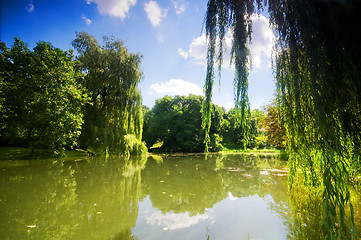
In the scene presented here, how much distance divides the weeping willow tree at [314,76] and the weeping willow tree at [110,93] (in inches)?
424

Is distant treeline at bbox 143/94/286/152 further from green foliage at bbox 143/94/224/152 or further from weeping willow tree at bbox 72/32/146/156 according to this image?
weeping willow tree at bbox 72/32/146/156

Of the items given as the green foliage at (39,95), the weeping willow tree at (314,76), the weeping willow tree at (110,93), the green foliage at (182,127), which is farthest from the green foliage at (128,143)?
the green foliage at (182,127)

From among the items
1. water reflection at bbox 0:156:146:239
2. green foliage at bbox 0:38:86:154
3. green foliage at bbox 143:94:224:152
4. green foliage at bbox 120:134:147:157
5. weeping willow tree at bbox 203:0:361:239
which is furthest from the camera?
green foliage at bbox 143:94:224:152

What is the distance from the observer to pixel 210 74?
2.40 m

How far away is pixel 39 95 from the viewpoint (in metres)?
11.1

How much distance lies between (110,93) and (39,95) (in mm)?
4213

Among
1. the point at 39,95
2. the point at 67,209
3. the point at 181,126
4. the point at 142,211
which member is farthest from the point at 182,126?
the point at 67,209

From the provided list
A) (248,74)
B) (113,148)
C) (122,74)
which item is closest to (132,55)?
(122,74)

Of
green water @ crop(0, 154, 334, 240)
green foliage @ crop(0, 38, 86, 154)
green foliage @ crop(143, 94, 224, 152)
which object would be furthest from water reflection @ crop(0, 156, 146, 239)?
green foliage @ crop(143, 94, 224, 152)

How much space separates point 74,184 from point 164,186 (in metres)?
2.87

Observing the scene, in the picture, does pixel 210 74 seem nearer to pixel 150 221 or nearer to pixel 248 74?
pixel 248 74

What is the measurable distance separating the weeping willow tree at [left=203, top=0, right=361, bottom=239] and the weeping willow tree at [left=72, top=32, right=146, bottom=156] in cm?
1078

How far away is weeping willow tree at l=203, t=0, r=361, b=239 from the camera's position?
4.91ft

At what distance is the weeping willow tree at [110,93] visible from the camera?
12.3 m
